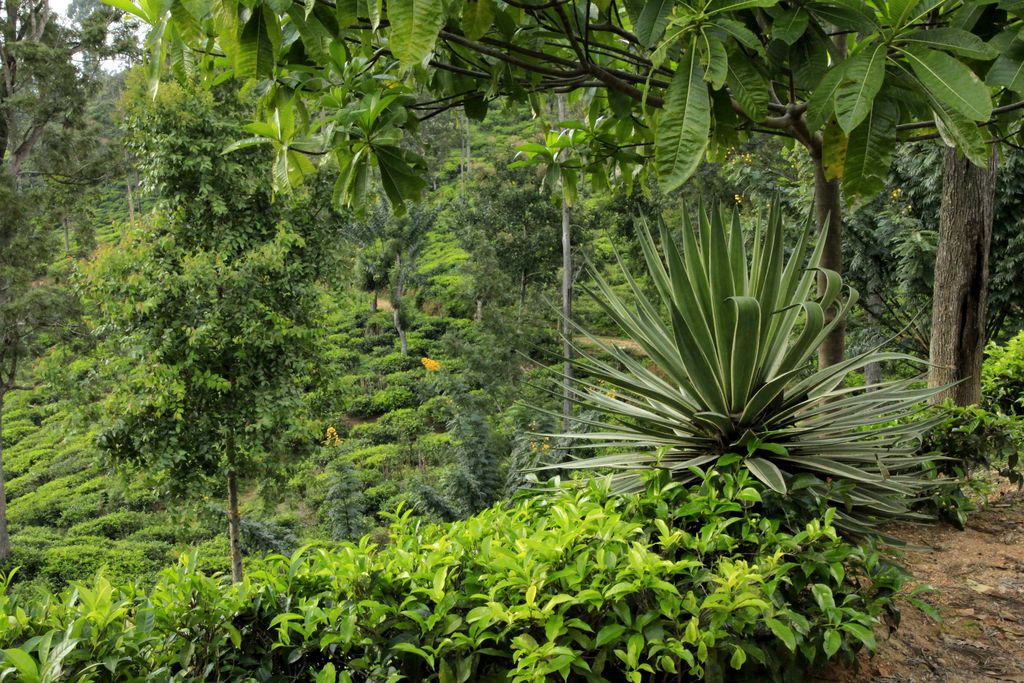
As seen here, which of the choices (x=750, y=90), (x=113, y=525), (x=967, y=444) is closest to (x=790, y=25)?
(x=750, y=90)

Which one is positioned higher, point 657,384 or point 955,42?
point 955,42

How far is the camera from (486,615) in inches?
63.1

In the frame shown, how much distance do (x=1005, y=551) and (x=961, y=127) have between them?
2.30 m

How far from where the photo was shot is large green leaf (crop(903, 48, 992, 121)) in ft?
4.30

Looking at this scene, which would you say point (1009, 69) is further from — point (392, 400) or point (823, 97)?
point (392, 400)

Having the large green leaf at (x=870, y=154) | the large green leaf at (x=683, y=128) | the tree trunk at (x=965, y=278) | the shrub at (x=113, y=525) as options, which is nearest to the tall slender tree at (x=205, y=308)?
the tree trunk at (x=965, y=278)

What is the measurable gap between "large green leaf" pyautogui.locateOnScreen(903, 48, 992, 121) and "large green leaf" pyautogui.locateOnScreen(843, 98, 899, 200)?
0.11 meters

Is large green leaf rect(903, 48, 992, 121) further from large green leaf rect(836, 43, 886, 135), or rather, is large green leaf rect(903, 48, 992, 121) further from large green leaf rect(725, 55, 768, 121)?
large green leaf rect(725, 55, 768, 121)

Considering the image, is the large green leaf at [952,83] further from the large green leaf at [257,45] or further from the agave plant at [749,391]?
the large green leaf at [257,45]

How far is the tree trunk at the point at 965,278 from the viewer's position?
461cm

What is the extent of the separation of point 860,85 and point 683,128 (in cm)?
32

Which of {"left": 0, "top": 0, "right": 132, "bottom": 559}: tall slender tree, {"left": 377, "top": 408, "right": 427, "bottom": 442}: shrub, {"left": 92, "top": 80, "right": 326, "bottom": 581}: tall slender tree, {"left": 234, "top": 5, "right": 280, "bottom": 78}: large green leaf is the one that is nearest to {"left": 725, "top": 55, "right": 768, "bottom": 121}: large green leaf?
{"left": 234, "top": 5, "right": 280, "bottom": 78}: large green leaf

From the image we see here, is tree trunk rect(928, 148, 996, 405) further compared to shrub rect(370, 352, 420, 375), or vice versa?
shrub rect(370, 352, 420, 375)

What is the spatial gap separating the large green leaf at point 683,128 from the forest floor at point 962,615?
1481 mm
